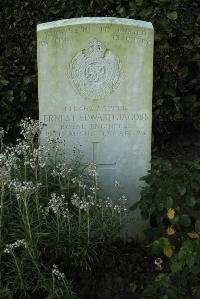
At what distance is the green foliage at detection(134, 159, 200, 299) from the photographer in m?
3.37

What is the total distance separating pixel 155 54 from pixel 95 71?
1414 millimetres

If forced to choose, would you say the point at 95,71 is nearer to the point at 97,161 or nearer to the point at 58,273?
the point at 97,161

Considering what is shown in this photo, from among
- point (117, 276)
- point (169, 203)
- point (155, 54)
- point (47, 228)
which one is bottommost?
point (117, 276)

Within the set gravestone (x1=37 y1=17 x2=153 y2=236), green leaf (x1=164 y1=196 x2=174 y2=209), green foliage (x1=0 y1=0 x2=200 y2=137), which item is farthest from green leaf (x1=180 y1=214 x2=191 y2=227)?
green foliage (x1=0 y1=0 x2=200 y2=137)

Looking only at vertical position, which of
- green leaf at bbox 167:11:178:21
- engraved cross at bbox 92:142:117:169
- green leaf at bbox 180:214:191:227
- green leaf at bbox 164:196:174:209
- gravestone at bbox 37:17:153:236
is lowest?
green leaf at bbox 180:214:191:227

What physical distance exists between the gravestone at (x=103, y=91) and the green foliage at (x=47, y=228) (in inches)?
9.4

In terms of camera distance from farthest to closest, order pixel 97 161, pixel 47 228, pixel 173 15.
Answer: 1. pixel 173 15
2. pixel 97 161
3. pixel 47 228

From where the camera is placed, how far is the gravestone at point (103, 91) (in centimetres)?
384

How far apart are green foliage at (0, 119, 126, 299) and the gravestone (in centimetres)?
24

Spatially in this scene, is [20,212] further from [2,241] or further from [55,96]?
[55,96]

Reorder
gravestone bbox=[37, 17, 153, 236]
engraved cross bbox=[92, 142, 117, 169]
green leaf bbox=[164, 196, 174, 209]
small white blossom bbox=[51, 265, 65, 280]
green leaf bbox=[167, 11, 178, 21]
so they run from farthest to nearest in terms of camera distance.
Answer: green leaf bbox=[167, 11, 178, 21]
engraved cross bbox=[92, 142, 117, 169]
gravestone bbox=[37, 17, 153, 236]
green leaf bbox=[164, 196, 174, 209]
small white blossom bbox=[51, 265, 65, 280]

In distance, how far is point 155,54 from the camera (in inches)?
205

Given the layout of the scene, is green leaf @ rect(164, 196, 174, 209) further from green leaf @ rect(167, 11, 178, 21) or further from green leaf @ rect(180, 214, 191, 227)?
green leaf @ rect(167, 11, 178, 21)

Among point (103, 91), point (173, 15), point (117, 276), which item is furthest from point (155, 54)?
point (117, 276)
